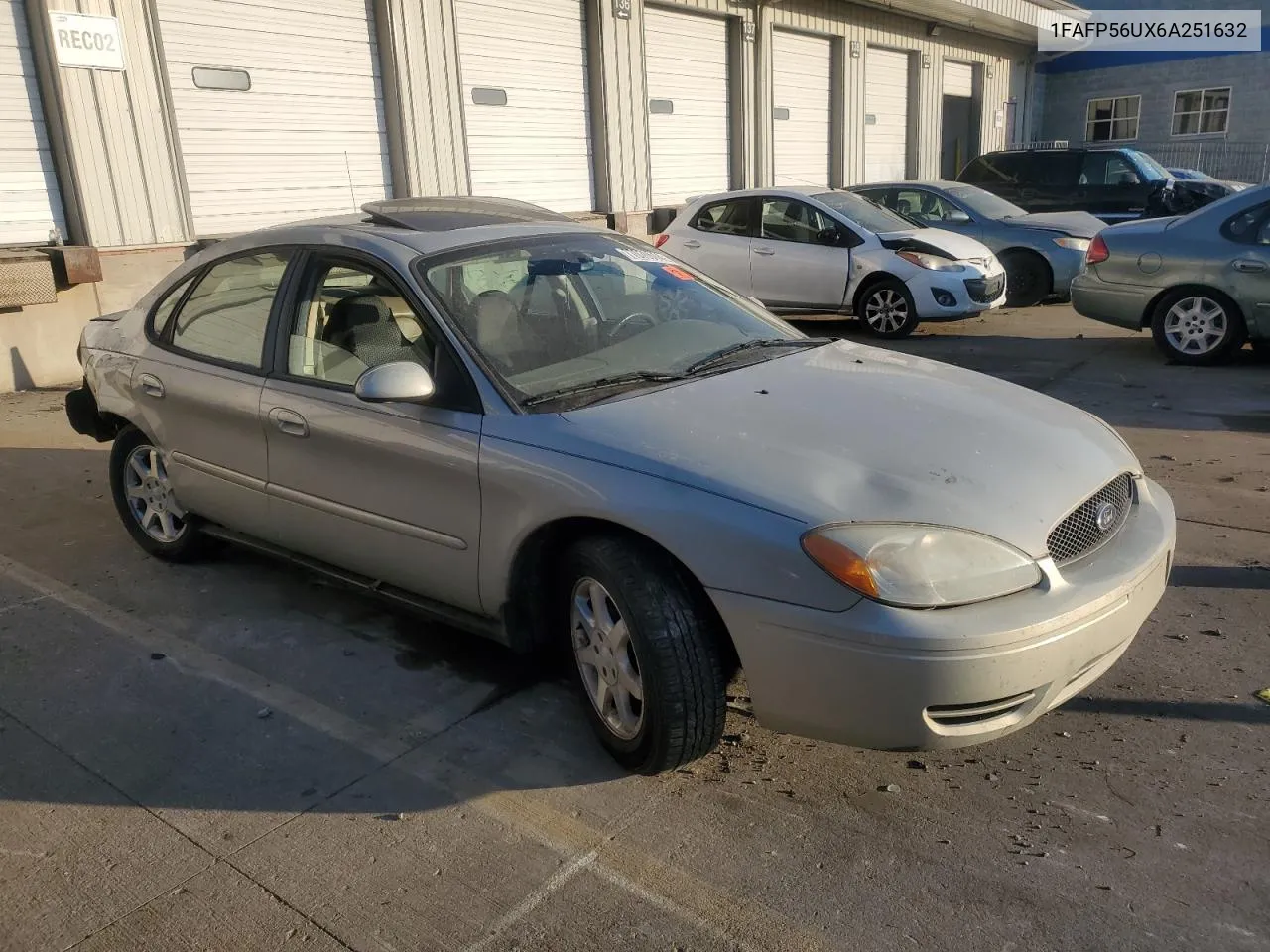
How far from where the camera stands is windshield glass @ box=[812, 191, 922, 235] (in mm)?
10539

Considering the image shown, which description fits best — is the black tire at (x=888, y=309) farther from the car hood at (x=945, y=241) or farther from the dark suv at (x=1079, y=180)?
the dark suv at (x=1079, y=180)

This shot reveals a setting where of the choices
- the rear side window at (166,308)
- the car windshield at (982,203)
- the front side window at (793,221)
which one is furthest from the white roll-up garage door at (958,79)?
the rear side window at (166,308)

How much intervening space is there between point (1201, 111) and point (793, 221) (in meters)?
23.7

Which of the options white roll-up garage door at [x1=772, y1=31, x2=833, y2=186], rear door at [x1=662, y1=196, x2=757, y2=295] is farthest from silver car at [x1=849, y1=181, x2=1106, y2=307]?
white roll-up garage door at [x1=772, y1=31, x2=833, y2=186]

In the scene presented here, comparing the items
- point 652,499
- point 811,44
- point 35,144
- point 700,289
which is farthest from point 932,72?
point 652,499

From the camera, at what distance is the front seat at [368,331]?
365 cm

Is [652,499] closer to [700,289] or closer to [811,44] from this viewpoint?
[700,289]

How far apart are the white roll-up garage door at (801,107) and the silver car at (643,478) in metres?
13.9

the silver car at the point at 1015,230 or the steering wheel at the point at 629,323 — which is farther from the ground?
Answer: the steering wheel at the point at 629,323

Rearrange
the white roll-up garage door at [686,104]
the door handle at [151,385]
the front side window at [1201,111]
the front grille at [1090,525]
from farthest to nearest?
1. the front side window at [1201,111]
2. the white roll-up garage door at [686,104]
3. the door handle at [151,385]
4. the front grille at [1090,525]

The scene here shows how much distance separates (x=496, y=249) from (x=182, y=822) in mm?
2119

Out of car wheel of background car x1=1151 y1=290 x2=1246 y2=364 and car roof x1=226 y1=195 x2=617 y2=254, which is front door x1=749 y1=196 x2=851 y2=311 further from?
car roof x1=226 y1=195 x2=617 y2=254

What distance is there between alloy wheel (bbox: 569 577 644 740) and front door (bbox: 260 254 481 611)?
0.42m

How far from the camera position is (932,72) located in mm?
21656
